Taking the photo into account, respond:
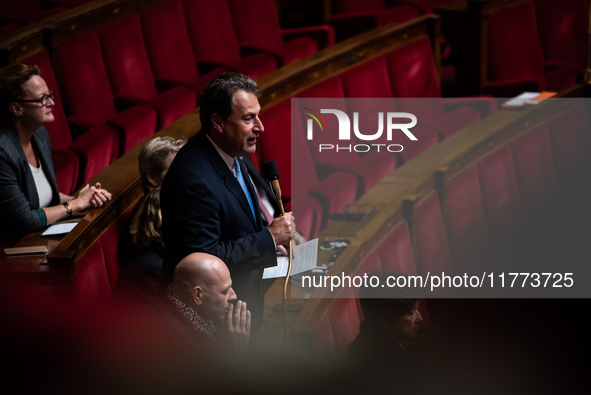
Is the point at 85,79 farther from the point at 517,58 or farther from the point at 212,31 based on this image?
the point at 517,58

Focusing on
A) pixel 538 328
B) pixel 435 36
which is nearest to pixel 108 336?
pixel 538 328

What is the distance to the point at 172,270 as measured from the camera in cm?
41

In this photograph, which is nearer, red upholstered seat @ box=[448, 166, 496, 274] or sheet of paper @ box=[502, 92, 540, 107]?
red upholstered seat @ box=[448, 166, 496, 274]

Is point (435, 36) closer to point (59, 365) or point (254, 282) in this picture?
point (254, 282)

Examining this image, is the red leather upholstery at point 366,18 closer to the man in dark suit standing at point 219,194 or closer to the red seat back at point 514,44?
the red seat back at point 514,44

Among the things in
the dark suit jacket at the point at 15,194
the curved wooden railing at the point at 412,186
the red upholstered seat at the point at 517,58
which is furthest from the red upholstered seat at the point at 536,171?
the dark suit jacket at the point at 15,194

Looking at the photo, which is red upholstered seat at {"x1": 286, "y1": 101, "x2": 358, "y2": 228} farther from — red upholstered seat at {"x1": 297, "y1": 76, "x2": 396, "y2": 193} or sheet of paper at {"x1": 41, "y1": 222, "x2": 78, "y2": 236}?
sheet of paper at {"x1": 41, "y1": 222, "x2": 78, "y2": 236}

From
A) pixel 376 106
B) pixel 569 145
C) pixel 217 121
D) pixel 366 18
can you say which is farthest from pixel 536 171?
pixel 217 121

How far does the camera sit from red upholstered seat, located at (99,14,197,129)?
0.75m

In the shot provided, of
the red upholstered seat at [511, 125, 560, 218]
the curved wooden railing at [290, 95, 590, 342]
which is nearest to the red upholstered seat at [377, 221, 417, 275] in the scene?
the curved wooden railing at [290, 95, 590, 342]

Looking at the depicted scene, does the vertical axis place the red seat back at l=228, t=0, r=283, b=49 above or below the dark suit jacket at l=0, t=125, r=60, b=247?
above

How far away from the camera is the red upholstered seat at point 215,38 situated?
0.86m

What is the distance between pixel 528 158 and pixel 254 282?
42cm

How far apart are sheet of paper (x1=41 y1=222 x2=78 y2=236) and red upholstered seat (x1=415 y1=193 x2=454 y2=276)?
0.86 feet
